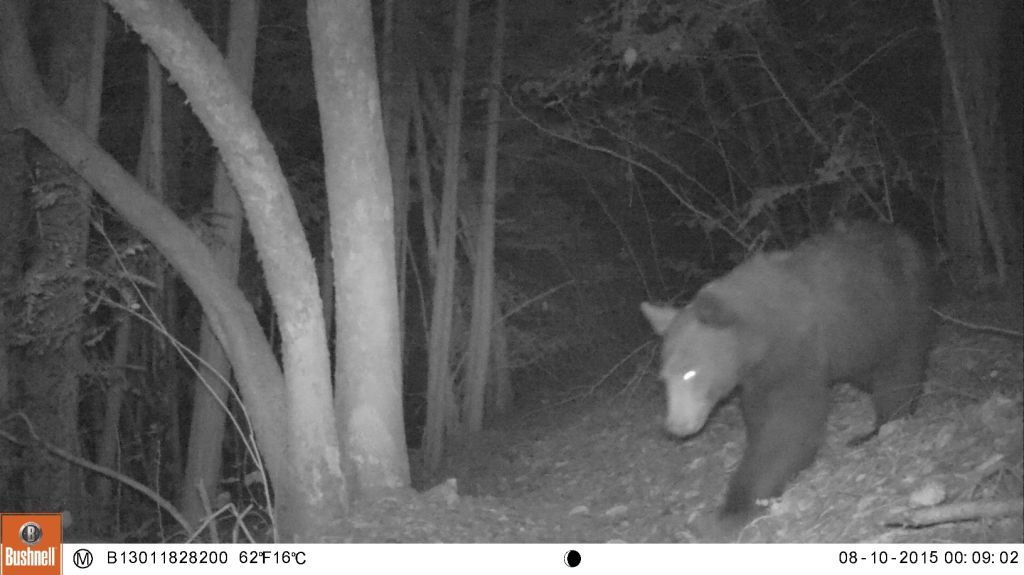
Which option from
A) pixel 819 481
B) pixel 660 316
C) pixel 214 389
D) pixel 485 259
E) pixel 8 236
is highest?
pixel 8 236

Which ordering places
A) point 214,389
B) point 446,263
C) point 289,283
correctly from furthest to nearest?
1. point 446,263
2. point 214,389
3. point 289,283

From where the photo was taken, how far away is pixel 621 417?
12.9 meters

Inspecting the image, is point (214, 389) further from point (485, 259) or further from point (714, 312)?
point (714, 312)

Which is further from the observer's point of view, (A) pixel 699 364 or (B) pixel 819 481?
(A) pixel 699 364

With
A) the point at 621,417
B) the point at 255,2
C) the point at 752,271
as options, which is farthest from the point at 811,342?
the point at 255,2

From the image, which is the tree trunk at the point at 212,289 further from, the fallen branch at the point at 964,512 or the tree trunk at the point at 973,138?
the tree trunk at the point at 973,138

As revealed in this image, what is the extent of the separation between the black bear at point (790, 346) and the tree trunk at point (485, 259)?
730 centimetres

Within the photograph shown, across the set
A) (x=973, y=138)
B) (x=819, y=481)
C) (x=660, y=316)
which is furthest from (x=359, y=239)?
(x=973, y=138)

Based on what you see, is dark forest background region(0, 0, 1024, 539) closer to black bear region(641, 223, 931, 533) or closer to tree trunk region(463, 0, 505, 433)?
tree trunk region(463, 0, 505, 433)

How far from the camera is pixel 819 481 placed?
21.7 ft

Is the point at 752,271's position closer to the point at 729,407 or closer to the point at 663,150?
the point at 729,407

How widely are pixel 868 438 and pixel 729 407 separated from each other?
117 inches

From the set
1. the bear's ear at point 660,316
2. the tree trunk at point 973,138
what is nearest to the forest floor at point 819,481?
the tree trunk at point 973,138

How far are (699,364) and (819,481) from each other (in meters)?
1.02
